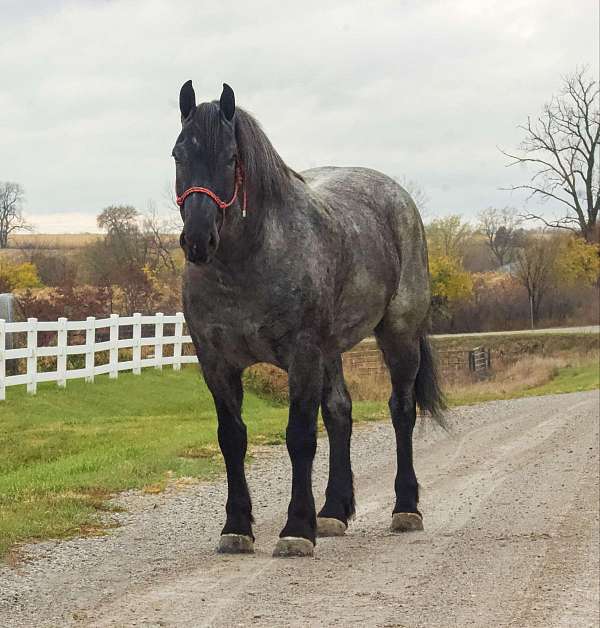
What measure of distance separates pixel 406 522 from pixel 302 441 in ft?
4.78

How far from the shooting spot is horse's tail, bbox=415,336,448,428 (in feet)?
27.7

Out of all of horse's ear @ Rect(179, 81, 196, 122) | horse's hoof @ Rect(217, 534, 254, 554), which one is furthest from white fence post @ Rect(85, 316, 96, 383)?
horse's ear @ Rect(179, 81, 196, 122)

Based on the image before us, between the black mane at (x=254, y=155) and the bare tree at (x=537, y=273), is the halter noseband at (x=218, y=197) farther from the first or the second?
the bare tree at (x=537, y=273)

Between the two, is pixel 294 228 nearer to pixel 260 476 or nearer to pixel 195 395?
pixel 260 476

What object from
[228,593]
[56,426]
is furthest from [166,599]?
[56,426]

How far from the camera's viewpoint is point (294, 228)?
640 cm

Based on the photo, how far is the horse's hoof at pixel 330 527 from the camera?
7199mm

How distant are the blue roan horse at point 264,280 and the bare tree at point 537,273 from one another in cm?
5063

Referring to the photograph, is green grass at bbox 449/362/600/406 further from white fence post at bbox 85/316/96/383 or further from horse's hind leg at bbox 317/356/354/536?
horse's hind leg at bbox 317/356/354/536

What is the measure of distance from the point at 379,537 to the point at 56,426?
7.97 m

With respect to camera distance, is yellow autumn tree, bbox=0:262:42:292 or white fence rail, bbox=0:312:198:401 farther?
yellow autumn tree, bbox=0:262:42:292

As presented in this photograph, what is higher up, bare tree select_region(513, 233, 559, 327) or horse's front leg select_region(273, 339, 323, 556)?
bare tree select_region(513, 233, 559, 327)

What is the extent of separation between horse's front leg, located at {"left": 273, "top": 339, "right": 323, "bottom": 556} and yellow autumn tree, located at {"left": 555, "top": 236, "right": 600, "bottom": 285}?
51856 mm

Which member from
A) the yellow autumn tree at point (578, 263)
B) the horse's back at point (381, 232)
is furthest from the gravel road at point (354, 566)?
the yellow autumn tree at point (578, 263)
